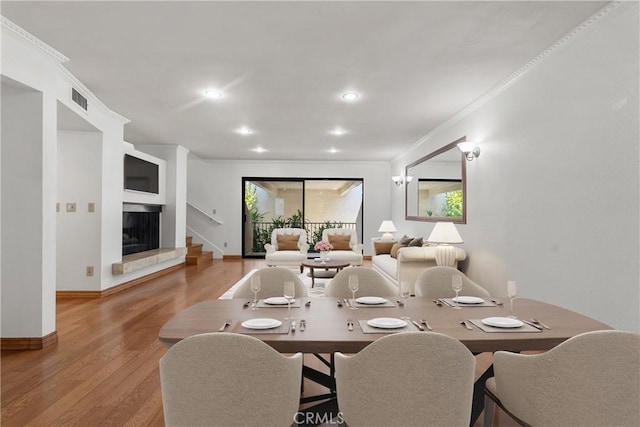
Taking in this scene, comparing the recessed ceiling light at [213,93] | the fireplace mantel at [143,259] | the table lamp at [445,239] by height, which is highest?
the recessed ceiling light at [213,93]

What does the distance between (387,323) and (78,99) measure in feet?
13.9

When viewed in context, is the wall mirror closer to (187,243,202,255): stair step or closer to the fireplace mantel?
the fireplace mantel

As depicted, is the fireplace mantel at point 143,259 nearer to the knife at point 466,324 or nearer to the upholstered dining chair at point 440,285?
the upholstered dining chair at point 440,285

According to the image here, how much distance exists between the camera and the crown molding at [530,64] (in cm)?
253

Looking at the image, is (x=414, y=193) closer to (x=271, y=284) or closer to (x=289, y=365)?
(x=271, y=284)

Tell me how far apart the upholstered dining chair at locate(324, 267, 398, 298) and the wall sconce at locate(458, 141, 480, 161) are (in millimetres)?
2797

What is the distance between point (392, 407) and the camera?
124 cm

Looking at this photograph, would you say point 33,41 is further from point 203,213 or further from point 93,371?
point 203,213

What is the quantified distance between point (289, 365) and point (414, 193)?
21.5 ft

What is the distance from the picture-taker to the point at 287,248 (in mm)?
7645

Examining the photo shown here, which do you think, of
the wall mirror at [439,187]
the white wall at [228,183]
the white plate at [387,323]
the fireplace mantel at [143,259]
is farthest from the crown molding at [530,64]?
the fireplace mantel at [143,259]

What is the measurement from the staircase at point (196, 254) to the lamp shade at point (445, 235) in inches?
221

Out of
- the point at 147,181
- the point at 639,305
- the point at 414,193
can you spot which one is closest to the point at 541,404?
the point at 639,305

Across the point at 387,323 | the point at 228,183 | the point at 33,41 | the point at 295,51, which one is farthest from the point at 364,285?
the point at 228,183
